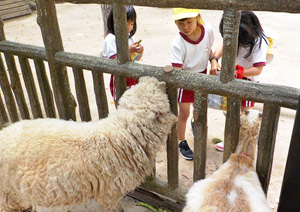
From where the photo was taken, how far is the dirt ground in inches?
129

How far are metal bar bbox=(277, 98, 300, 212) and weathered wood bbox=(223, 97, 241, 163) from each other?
690 millimetres

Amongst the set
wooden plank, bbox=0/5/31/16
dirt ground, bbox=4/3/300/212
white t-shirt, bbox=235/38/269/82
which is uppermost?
white t-shirt, bbox=235/38/269/82

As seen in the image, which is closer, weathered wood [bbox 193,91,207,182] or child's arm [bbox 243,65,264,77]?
weathered wood [bbox 193,91,207,182]

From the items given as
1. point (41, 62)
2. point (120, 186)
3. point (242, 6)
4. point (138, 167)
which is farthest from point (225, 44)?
point (41, 62)

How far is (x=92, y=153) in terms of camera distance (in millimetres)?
2076

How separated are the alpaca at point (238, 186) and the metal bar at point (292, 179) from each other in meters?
0.46

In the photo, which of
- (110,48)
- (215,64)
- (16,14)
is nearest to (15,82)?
(110,48)

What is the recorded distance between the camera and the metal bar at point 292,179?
4.06 ft

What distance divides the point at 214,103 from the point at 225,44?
1.17 meters

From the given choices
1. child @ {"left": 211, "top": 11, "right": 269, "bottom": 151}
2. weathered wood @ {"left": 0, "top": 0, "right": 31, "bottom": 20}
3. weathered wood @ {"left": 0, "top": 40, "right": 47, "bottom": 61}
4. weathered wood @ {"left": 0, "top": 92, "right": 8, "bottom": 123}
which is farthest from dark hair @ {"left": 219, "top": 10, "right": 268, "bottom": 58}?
weathered wood @ {"left": 0, "top": 0, "right": 31, "bottom": 20}

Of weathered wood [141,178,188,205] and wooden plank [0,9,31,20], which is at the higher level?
weathered wood [141,178,188,205]

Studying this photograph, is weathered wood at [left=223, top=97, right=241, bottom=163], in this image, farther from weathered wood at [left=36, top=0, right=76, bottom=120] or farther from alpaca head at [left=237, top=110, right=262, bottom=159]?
weathered wood at [left=36, top=0, right=76, bottom=120]

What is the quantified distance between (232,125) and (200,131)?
0.26 metres

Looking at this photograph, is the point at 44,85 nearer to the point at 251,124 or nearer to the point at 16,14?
the point at 251,124
